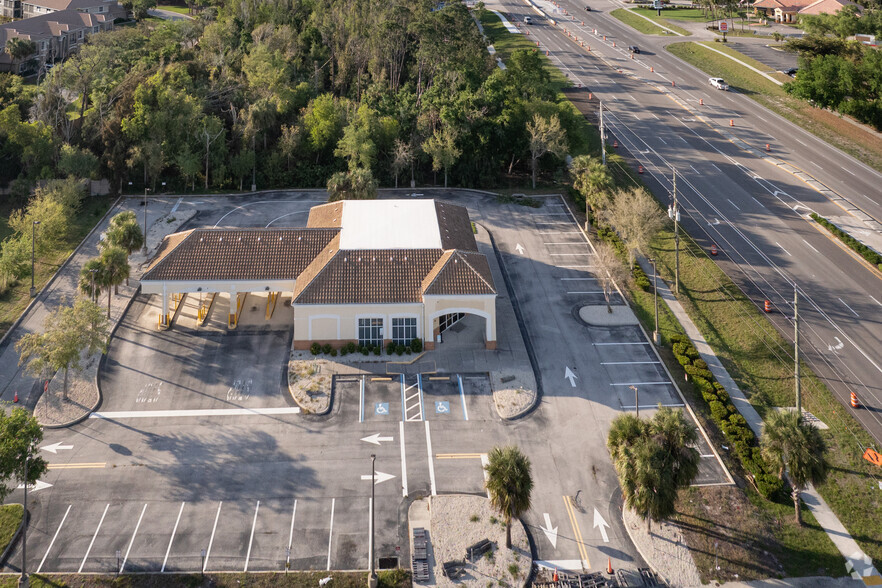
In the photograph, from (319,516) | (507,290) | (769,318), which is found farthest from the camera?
(507,290)

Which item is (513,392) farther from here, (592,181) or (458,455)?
(592,181)

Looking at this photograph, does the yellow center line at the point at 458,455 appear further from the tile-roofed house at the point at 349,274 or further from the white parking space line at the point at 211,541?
the white parking space line at the point at 211,541

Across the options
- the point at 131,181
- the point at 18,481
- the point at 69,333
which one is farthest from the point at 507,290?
the point at 131,181

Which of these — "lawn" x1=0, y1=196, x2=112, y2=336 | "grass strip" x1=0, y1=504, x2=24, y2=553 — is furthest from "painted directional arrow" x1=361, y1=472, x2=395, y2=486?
"lawn" x1=0, y1=196, x2=112, y2=336

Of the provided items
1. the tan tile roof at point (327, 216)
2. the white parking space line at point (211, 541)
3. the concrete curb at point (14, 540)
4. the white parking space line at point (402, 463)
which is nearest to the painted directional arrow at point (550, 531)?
the white parking space line at point (402, 463)

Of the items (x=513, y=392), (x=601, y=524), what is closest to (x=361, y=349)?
(x=513, y=392)

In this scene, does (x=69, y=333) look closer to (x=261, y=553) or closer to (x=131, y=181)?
(x=261, y=553)
